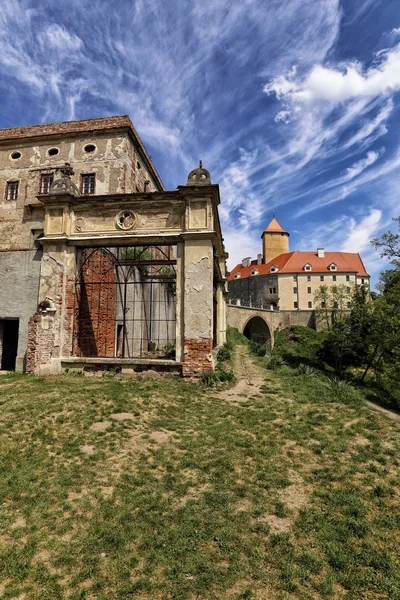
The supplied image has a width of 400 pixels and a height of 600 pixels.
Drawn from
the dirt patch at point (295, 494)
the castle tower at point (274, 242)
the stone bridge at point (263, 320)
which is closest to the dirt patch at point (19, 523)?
the dirt patch at point (295, 494)

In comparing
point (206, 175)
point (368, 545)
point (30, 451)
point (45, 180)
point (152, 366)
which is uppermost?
point (45, 180)

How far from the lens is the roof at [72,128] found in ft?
67.8

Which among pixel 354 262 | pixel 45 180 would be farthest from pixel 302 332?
pixel 45 180

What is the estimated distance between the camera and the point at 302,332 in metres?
46.0

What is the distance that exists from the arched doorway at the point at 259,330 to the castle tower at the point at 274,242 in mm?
19761

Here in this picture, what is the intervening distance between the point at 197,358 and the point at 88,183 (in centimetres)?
1566

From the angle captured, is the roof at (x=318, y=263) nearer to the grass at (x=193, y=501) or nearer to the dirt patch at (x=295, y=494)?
the grass at (x=193, y=501)

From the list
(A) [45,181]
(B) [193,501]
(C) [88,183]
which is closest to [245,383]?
(B) [193,501]

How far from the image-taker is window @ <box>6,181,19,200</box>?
21.9 m

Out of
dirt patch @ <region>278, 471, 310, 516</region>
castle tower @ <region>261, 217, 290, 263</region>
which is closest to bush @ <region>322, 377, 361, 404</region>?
dirt patch @ <region>278, 471, 310, 516</region>

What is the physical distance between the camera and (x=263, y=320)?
45.3 m

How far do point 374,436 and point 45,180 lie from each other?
22316 mm

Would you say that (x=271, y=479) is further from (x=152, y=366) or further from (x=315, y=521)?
(x=152, y=366)

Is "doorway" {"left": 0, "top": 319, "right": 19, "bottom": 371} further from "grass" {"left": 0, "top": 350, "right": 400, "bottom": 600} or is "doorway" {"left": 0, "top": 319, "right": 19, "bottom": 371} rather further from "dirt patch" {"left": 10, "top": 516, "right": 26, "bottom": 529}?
"dirt patch" {"left": 10, "top": 516, "right": 26, "bottom": 529}
